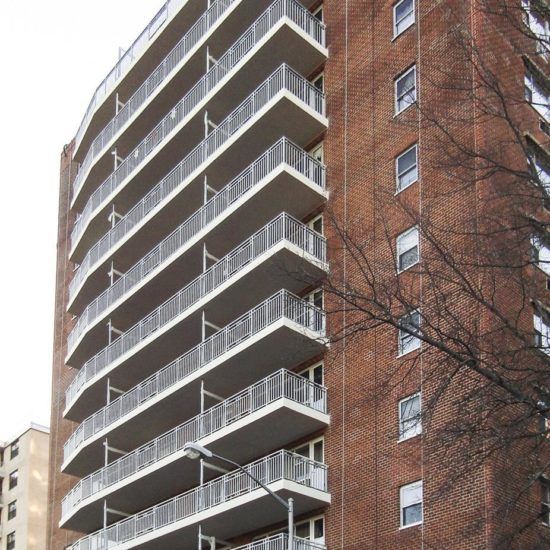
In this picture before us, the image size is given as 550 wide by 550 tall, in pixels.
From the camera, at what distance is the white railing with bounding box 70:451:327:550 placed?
3341 centimetres

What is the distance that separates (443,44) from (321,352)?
10.0m

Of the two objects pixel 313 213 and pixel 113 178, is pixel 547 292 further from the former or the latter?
pixel 113 178

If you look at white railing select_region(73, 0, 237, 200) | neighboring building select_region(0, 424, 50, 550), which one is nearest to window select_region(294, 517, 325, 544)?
white railing select_region(73, 0, 237, 200)

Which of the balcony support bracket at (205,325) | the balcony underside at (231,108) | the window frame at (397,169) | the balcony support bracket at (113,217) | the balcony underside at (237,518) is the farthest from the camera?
the balcony support bracket at (113,217)

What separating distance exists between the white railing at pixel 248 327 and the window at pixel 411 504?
Result: 582cm

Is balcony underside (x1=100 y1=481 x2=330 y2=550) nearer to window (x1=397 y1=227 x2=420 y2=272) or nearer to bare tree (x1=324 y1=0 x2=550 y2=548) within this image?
bare tree (x1=324 y1=0 x2=550 y2=548)

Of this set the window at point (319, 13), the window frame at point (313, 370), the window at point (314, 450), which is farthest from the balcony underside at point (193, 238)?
the window at point (314, 450)

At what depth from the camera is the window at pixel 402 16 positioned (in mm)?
35419

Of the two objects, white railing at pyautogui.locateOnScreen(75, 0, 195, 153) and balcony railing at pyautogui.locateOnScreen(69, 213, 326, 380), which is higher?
white railing at pyautogui.locateOnScreen(75, 0, 195, 153)

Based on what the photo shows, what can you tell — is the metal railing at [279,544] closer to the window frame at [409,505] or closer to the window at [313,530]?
the window at [313,530]

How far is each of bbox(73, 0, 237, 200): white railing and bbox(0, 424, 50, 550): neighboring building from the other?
1781 inches

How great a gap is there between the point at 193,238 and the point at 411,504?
1433cm

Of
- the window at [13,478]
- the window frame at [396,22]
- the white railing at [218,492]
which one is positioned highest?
the window at [13,478]

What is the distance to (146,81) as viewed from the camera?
4794 cm
